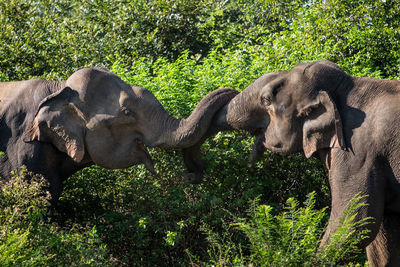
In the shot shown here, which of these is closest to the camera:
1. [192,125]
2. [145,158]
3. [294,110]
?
[294,110]

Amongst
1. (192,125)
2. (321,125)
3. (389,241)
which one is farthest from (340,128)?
(192,125)

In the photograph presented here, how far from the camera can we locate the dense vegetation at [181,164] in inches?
243

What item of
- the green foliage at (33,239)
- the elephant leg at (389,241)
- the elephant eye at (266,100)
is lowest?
the elephant leg at (389,241)

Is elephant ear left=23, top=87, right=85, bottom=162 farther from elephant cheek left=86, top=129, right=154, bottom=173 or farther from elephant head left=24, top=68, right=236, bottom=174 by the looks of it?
elephant cheek left=86, top=129, right=154, bottom=173

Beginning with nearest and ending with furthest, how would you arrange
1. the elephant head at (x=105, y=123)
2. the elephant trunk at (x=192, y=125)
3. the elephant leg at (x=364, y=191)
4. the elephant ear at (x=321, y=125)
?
1. the elephant leg at (x=364, y=191)
2. the elephant ear at (x=321, y=125)
3. the elephant trunk at (x=192, y=125)
4. the elephant head at (x=105, y=123)

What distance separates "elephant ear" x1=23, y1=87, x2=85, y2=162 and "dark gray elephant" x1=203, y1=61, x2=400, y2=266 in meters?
1.34

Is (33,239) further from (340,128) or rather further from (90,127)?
(340,128)

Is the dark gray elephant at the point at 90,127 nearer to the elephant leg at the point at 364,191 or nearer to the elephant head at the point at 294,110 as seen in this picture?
the elephant head at the point at 294,110

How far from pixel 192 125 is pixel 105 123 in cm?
86

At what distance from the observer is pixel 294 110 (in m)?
7.15

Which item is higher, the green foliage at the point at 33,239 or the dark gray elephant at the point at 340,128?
the dark gray elephant at the point at 340,128

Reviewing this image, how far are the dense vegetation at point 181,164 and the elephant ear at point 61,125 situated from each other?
694mm

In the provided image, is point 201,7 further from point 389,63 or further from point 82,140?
point 82,140

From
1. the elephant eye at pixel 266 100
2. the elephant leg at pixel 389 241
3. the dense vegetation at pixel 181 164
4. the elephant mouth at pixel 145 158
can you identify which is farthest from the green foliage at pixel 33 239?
the elephant leg at pixel 389 241
